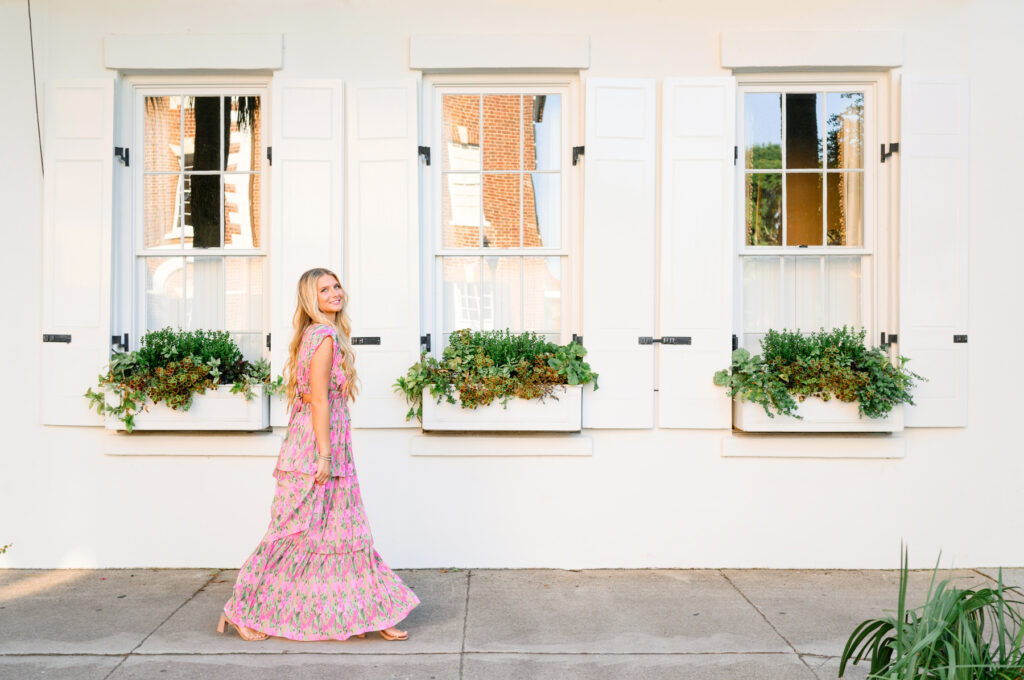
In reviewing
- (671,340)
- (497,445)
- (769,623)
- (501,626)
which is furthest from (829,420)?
(501,626)

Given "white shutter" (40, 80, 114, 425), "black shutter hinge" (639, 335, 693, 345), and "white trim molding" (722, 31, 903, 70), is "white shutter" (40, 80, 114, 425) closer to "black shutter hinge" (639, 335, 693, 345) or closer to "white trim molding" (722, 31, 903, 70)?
"black shutter hinge" (639, 335, 693, 345)

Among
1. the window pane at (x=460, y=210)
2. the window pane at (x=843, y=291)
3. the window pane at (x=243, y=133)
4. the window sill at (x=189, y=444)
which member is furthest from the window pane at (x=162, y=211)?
the window pane at (x=843, y=291)

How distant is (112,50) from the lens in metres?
5.21

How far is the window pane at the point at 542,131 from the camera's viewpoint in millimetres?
5457

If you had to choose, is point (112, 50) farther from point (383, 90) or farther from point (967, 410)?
point (967, 410)

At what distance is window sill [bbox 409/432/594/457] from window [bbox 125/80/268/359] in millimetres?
1290

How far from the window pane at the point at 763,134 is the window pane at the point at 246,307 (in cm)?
324

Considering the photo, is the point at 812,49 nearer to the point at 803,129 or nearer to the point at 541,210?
the point at 803,129

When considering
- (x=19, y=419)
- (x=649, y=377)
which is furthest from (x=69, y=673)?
(x=649, y=377)

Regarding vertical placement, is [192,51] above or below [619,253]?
above

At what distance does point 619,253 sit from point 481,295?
0.93 metres

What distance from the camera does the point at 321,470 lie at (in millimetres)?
3902

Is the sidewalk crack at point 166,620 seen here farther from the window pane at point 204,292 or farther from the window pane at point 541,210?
the window pane at point 541,210

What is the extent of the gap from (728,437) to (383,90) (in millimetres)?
3005
